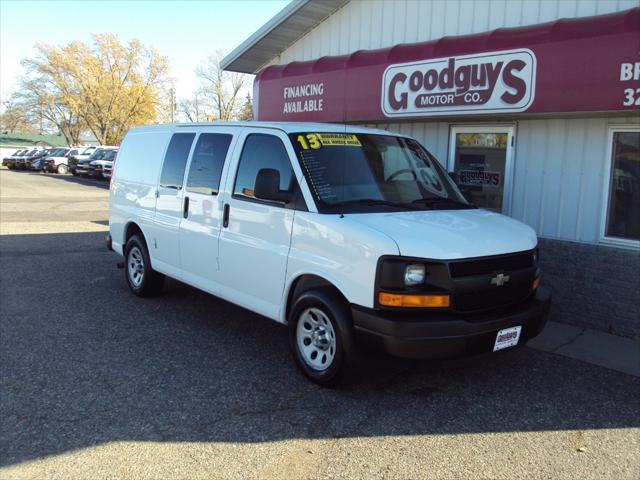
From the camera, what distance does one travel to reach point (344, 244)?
4.21 m

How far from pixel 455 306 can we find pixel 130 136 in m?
5.26

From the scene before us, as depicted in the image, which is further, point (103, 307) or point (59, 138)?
point (59, 138)

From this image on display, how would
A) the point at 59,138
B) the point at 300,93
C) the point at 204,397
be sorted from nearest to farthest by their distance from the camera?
the point at 204,397 → the point at 300,93 → the point at 59,138

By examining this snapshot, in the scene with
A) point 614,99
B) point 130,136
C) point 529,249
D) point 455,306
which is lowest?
point 455,306

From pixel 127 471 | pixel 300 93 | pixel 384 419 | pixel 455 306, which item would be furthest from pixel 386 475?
pixel 300 93

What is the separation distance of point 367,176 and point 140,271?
11.8ft

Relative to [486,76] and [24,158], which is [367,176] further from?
[24,158]

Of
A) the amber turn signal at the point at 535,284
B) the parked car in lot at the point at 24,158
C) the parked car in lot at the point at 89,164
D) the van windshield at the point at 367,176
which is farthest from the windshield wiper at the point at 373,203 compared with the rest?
the parked car in lot at the point at 24,158

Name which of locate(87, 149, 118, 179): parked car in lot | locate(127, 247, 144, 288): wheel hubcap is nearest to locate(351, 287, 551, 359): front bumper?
locate(127, 247, 144, 288): wheel hubcap

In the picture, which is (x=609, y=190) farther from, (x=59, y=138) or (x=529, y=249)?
(x=59, y=138)

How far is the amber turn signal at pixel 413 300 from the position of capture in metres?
3.97

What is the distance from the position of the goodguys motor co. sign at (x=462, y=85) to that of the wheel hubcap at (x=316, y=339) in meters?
3.71

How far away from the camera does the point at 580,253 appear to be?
6.48 metres

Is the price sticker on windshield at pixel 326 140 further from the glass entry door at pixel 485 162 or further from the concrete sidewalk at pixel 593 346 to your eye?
the concrete sidewalk at pixel 593 346
